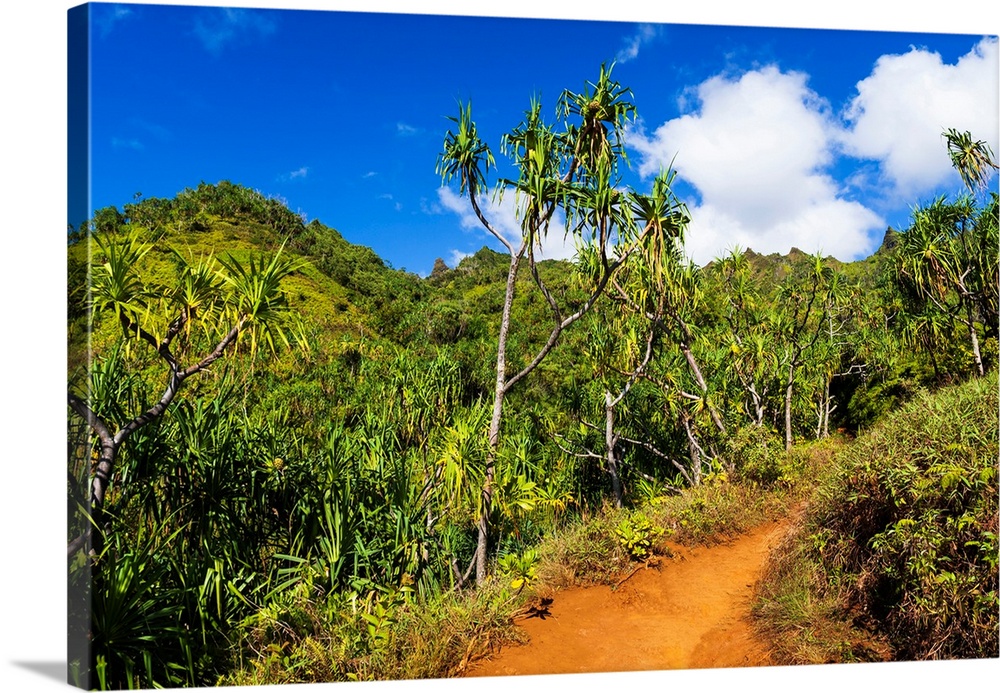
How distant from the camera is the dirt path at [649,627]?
125 inches

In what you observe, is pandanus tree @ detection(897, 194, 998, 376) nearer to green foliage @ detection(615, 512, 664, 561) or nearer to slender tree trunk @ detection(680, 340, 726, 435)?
slender tree trunk @ detection(680, 340, 726, 435)

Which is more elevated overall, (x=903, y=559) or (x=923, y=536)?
(x=923, y=536)

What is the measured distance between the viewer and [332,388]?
339 inches

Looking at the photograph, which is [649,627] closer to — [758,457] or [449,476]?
[449,476]

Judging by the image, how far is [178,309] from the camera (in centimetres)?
285

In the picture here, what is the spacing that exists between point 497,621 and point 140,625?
160cm

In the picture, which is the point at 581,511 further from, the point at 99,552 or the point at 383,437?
the point at 99,552

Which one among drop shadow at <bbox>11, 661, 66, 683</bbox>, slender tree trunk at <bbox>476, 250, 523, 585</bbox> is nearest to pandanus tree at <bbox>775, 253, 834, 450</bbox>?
slender tree trunk at <bbox>476, 250, 523, 585</bbox>

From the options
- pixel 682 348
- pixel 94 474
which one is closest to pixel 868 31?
pixel 682 348

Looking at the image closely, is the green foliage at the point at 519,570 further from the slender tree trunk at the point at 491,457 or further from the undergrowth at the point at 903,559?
the undergrowth at the point at 903,559

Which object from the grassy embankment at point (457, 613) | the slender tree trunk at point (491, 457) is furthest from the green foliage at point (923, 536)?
the slender tree trunk at point (491, 457)

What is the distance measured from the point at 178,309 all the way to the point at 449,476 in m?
1.58

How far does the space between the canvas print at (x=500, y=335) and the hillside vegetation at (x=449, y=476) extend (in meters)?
0.02

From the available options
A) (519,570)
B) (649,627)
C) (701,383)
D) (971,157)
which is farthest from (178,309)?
(701,383)
